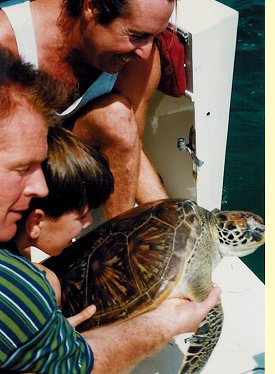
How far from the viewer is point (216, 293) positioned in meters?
1.56

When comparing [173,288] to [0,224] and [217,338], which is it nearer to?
[217,338]

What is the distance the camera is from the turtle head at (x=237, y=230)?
1.68m

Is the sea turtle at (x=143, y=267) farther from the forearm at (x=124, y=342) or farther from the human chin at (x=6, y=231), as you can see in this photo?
the human chin at (x=6, y=231)

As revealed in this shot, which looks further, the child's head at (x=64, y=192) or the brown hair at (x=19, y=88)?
the child's head at (x=64, y=192)

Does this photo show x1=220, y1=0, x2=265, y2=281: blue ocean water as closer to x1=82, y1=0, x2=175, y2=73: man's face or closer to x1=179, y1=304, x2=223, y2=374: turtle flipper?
x1=179, y1=304, x2=223, y2=374: turtle flipper

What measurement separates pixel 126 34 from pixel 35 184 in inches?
22.7

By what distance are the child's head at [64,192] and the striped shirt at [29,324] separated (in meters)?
0.34

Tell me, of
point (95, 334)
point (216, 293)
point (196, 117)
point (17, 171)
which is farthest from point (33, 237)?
point (196, 117)

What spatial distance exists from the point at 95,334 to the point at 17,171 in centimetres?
49

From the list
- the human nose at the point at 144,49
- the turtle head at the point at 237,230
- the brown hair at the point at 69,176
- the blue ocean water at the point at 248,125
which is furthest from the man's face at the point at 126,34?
the blue ocean water at the point at 248,125

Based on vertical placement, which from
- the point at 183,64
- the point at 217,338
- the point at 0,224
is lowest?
the point at 217,338

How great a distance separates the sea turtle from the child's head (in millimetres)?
128

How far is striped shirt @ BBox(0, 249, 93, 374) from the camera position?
932mm

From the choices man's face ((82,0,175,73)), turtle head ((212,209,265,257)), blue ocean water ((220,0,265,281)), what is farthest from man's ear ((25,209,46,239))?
blue ocean water ((220,0,265,281))
